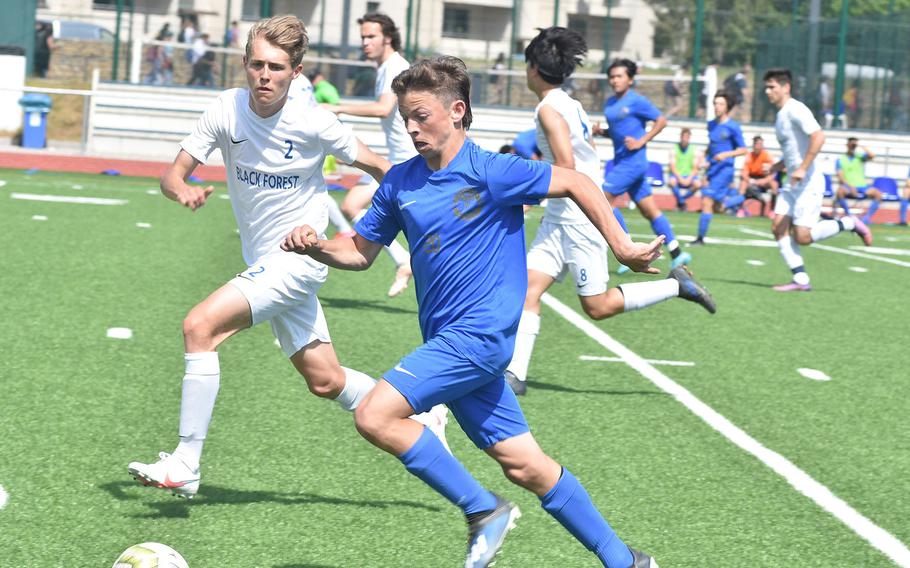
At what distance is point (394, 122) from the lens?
10500 millimetres

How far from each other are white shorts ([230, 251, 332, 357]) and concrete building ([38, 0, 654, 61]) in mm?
25597

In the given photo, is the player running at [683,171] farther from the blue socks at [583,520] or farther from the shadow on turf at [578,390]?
the blue socks at [583,520]

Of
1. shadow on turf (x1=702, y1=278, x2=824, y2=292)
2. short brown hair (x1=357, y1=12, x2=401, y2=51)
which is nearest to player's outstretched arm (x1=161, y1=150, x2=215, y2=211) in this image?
short brown hair (x1=357, y1=12, x2=401, y2=51)

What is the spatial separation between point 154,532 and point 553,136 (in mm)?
3291

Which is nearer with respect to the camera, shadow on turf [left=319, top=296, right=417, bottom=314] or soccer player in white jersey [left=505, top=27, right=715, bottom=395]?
soccer player in white jersey [left=505, top=27, right=715, bottom=395]

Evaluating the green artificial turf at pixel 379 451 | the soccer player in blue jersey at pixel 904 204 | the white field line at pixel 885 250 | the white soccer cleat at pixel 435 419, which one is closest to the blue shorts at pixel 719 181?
the white field line at pixel 885 250

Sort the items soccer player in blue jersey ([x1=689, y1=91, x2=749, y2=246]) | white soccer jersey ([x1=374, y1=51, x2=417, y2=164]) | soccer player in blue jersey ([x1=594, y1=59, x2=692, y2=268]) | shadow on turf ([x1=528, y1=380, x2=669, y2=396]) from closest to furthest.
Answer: shadow on turf ([x1=528, y1=380, x2=669, y2=396]) → white soccer jersey ([x1=374, y1=51, x2=417, y2=164]) → soccer player in blue jersey ([x1=594, y1=59, x2=692, y2=268]) → soccer player in blue jersey ([x1=689, y1=91, x2=749, y2=246])

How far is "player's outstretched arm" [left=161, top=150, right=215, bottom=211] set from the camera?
207 inches

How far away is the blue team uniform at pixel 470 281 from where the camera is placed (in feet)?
13.5

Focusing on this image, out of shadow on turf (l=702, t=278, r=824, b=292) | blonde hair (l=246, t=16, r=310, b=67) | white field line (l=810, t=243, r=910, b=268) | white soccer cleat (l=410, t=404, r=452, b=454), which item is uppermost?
blonde hair (l=246, t=16, r=310, b=67)

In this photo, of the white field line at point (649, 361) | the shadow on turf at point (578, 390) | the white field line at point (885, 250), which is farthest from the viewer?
the white field line at point (885, 250)

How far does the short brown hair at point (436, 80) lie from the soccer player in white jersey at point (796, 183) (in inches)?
352

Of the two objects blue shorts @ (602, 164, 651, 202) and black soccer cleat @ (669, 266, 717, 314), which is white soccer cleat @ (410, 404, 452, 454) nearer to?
black soccer cleat @ (669, 266, 717, 314)

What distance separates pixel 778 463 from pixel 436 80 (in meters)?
3.06
